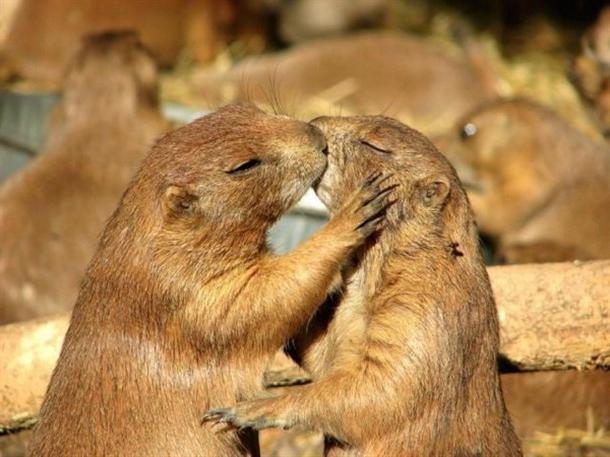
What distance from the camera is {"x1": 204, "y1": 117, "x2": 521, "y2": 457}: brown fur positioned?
4.33 m

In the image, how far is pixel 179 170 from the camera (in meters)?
4.46

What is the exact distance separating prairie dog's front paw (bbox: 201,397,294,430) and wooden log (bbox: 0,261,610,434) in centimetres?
112

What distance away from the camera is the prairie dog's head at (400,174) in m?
4.62

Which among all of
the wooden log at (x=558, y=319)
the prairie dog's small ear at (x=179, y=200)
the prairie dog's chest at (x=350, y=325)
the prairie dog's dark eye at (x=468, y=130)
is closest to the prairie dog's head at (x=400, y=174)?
the prairie dog's chest at (x=350, y=325)

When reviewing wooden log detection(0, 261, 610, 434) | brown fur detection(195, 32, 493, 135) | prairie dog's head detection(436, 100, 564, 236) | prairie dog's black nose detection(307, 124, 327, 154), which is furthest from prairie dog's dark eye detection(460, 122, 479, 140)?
prairie dog's black nose detection(307, 124, 327, 154)

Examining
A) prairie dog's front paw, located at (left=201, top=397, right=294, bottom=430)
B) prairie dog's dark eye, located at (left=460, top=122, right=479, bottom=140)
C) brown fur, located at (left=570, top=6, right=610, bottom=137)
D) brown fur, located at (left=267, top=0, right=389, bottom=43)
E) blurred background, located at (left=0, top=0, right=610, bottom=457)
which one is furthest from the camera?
brown fur, located at (left=267, top=0, right=389, bottom=43)

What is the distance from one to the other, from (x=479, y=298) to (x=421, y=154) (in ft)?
1.94

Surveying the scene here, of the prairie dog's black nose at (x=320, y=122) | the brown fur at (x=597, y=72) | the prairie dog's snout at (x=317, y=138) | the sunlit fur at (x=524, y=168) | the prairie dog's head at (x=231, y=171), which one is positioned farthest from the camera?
the brown fur at (x=597, y=72)

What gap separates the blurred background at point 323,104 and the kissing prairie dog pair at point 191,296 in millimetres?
937

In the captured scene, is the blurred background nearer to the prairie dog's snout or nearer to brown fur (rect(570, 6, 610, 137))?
brown fur (rect(570, 6, 610, 137))

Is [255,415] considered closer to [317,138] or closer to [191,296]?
[191,296]

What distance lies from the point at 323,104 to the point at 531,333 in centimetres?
569

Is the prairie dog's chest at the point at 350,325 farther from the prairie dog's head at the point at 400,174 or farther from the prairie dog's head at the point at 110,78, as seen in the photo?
the prairie dog's head at the point at 110,78

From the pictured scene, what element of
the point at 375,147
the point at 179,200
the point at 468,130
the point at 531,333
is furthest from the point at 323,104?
the point at 179,200
